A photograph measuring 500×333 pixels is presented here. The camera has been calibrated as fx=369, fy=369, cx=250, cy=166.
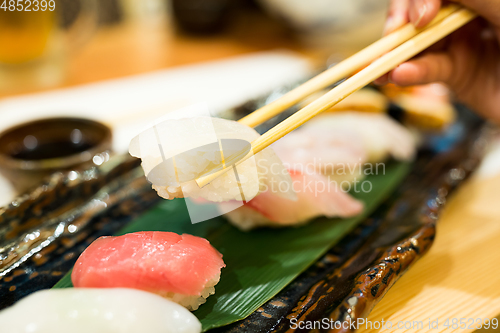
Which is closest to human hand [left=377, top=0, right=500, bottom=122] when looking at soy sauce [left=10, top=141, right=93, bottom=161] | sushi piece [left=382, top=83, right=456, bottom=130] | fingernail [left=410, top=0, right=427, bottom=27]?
fingernail [left=410, top=0, right=427, bottom=27]

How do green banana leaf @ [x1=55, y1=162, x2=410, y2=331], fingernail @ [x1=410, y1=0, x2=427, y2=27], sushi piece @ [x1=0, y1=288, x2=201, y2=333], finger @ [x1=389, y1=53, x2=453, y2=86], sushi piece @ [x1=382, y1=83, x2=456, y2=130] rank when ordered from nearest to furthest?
sushi piece @ [x1=0, y1=288, x2=201, y2=333]
green banana leaf @ [x1=55, y1=162, x2=410, y2=331]
fingernail @ [x1=410, y1=0, x2=427, y2=27]
finger @ [x1=389, y1=53, x2=453, y2=86]
sushi piece @ [x1=382, y1=83, x2=456, y2=130]

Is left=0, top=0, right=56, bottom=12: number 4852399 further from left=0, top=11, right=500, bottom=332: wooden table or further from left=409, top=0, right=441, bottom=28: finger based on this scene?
left=409, top=0, right=441, bottom=28: finger

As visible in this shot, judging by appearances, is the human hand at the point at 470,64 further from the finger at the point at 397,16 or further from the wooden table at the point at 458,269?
the wooden table at the point at 458,269

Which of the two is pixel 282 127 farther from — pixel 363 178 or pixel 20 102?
pixel 20 102

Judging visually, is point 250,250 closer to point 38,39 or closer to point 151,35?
point 38,39

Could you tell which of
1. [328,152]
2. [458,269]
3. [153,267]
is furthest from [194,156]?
[458,269]

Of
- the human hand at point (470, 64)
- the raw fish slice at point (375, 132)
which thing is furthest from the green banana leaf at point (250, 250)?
the human hand at point (470, 64)
